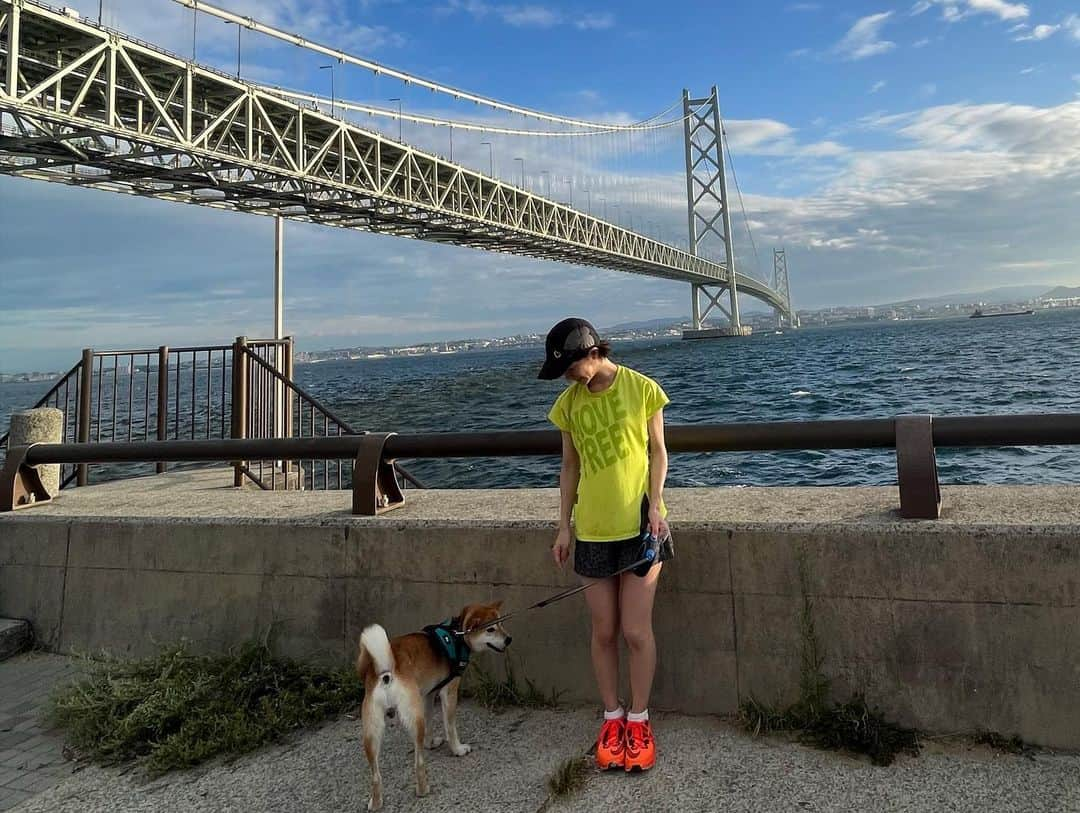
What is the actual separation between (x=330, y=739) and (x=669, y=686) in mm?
1350

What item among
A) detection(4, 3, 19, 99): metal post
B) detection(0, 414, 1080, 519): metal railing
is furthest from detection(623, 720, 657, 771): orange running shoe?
detection(4, 3, 19, 99): metal post

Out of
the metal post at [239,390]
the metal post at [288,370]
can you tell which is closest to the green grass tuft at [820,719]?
the metal post at [239,390]

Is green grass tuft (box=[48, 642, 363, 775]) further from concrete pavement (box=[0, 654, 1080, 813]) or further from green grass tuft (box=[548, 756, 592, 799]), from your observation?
green grass tuft (box=[548, 756, 592, 799])

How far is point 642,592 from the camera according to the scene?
253cm

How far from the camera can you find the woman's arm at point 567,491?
2.63m

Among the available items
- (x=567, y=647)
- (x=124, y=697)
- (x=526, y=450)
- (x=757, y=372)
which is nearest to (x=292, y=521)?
(x=124, y=697)

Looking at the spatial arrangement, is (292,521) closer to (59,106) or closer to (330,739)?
(330,739)

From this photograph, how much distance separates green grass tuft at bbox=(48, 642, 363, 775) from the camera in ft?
9.21

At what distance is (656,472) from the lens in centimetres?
252

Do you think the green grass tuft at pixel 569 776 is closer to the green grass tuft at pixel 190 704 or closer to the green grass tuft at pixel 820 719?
the green grass tuft at pixel 820 719

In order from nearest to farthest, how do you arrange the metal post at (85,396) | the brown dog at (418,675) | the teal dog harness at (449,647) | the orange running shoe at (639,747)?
the brown dog at (418,675)
the orange running shoe at (639,747)
the teal dog harness at (449,647)
the metal post at (85,396)

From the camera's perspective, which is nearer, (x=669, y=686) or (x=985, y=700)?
(x=985, y=700)

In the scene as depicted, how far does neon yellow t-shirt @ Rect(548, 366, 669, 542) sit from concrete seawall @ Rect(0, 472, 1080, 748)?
451mm

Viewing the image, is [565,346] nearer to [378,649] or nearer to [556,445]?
A: [556,445]
